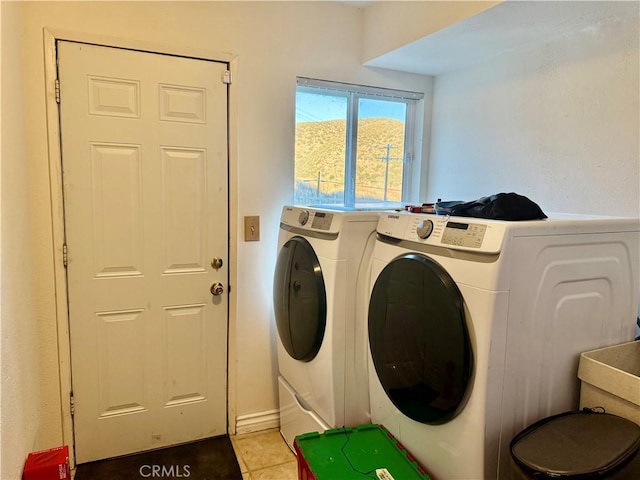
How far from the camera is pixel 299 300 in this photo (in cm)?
198

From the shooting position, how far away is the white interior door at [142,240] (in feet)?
6.54

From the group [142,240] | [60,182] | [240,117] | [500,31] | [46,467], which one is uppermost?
[500,31]

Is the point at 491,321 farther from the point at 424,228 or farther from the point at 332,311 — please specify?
the point at 332,311

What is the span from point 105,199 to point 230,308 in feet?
2.70

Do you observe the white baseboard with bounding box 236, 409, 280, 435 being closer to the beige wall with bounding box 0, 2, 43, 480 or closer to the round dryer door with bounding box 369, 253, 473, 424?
the beige wall with bounding box 0, 2, 43, 480

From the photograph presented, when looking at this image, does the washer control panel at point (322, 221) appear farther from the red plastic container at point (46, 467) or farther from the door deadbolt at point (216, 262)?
the red plastic container at point (46, 467)

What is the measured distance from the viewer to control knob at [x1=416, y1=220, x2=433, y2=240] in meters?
1.43

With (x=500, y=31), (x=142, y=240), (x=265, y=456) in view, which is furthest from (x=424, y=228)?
(x=265, y=456)

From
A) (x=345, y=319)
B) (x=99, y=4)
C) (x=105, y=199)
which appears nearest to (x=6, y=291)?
(x=105, y=199)

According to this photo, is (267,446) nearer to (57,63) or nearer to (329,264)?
(329,264)

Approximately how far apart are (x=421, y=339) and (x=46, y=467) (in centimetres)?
139

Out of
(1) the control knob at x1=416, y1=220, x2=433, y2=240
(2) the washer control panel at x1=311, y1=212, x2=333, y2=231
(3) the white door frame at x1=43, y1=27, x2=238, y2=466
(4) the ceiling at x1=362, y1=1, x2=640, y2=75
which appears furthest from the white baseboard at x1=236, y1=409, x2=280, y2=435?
(4) the ceiling at x1=362, y1=1, x2=640, y2=75

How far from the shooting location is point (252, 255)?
92.7 inches

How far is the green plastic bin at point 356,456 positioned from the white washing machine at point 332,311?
0.15 meters
